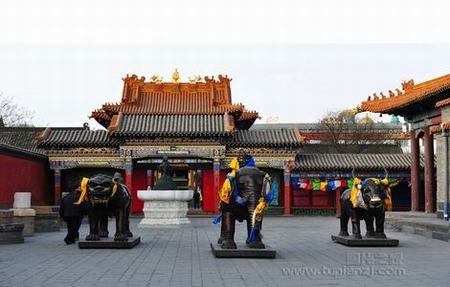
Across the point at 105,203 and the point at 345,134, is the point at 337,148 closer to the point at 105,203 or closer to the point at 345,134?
the point at 345,134

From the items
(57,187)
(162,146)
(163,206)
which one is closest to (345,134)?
(162,146)

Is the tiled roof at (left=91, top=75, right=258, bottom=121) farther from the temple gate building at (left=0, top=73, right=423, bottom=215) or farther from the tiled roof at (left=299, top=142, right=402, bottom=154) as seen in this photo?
the tiled roof at (left=299, top=142, right=402, bottom=154)

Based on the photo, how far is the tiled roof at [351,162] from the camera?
36.0 m

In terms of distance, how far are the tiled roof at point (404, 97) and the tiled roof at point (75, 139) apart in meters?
14.4

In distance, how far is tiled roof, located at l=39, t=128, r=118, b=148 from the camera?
35.7m

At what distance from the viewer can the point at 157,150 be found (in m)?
35.6

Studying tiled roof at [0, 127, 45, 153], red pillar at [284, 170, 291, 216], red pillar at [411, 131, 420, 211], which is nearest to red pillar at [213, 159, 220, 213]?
red pillar at [284, 170, 291, 216]

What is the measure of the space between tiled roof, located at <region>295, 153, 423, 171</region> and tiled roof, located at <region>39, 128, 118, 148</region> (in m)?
10.8

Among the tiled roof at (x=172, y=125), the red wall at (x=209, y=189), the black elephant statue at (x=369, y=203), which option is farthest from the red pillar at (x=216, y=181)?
the black elephant statue at (x=369, y=203)

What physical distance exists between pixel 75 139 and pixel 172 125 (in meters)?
5.47

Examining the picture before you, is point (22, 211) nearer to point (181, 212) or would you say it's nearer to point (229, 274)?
point (181, 212)

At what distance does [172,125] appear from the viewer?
118 feet

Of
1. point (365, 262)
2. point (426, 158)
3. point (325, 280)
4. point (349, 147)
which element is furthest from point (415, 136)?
point (349, 147)

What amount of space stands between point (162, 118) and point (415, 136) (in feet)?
49.7
